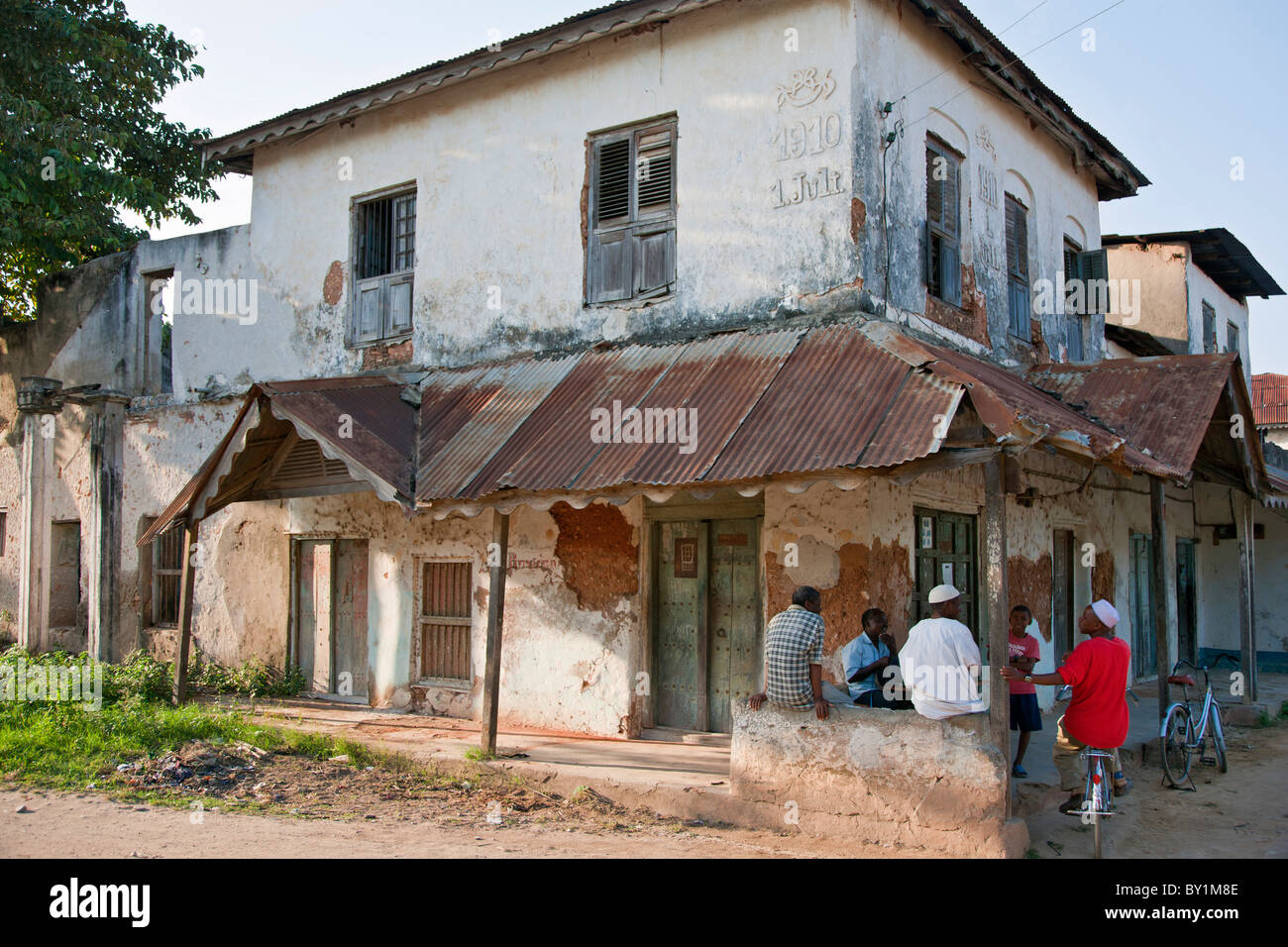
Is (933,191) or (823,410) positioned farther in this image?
(933,191)

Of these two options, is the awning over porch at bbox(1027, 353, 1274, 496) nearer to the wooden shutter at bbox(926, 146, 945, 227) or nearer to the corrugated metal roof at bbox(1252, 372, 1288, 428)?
the wooden shutter at bbox(926, 146, 945, 227)

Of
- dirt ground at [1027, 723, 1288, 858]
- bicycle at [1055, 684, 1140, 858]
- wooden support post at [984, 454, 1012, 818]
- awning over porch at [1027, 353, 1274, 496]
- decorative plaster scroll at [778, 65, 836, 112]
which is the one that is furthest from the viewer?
awning over porch at [1027, 353, 1274, 496]

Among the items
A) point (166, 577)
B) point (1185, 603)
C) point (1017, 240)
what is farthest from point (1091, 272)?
point (166, 577)

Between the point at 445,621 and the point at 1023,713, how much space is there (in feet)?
19.2

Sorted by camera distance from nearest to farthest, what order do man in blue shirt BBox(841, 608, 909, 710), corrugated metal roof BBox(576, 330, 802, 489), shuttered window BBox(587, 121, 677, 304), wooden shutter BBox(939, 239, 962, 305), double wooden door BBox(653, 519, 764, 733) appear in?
man in blue shirt BBox(841, 608, 909, 710) < corrugated metal roof BBox(576, 330, 802, 489) < double wooden door BBox(653, 519, 764, 733) < shuttered window BBox(587, 121, 677, 304) < wooden shutter BBox(939, 239, 962, 305)

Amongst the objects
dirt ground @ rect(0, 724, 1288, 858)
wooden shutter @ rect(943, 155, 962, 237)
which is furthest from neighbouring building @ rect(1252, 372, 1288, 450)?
dirt ground @ rect(0, 724, 1288, 858)

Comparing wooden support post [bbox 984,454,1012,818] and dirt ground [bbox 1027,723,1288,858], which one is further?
dirt ground [bbox 1027,723,1288,858]

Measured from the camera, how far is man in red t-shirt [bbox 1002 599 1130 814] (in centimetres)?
645

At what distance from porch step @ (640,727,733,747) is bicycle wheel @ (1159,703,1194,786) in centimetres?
369

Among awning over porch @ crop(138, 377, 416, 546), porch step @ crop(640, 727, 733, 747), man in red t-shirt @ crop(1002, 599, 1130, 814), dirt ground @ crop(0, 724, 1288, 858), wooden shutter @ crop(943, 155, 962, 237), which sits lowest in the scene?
dirt ground @ crop(0, 724, 1288, 858)

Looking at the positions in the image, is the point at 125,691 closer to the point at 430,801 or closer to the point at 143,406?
the point at 143,406

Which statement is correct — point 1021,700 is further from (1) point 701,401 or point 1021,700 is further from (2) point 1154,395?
(2) point 1154,395

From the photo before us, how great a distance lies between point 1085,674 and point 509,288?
6851 mm

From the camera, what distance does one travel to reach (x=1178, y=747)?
8.70 meters
